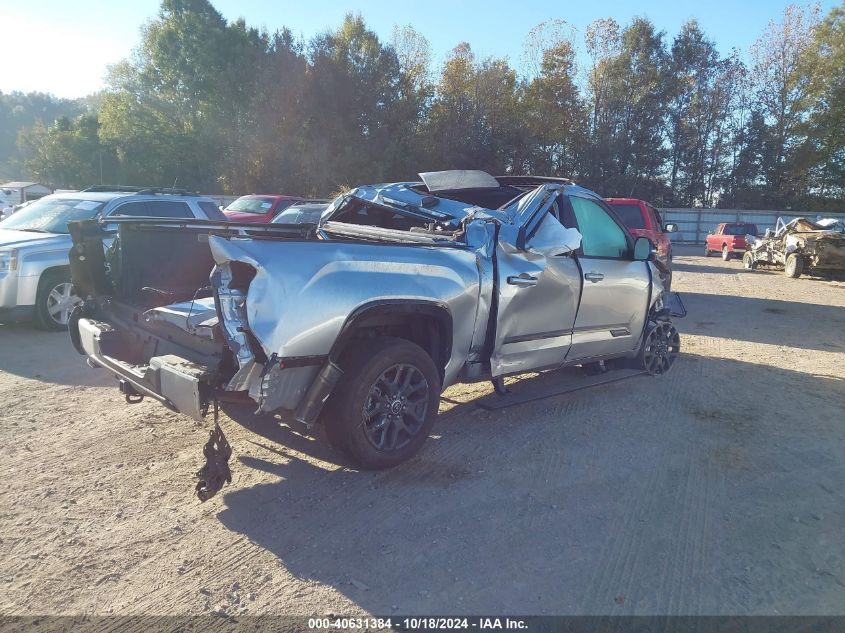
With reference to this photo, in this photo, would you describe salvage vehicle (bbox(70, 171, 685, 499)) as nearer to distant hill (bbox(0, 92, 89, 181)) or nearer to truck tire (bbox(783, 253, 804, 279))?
truck tire (bbox(783, 253, 804, 279))

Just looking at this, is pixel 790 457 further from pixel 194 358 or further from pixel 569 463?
pixel 194 358

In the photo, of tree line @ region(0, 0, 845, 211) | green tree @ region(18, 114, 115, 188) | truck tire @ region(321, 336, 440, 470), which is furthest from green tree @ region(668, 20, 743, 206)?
truck tire @ region(321, 336, 440, 470)

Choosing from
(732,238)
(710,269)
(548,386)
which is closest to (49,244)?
(548,386)

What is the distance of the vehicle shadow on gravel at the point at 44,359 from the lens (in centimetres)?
626

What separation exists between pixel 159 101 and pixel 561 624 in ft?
139

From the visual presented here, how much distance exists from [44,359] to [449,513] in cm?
546

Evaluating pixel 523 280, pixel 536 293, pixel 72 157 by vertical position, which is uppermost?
pixel 72 157

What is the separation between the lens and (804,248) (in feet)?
58.1

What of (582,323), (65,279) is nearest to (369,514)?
(582,323)

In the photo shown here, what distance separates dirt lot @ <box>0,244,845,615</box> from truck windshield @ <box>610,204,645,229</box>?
282 inches

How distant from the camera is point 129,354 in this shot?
174 inches

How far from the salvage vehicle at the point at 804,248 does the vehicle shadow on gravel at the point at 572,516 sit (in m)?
13.7

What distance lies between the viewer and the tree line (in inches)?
1335

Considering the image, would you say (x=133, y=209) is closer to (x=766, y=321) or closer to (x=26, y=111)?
(x=766, y=321)
